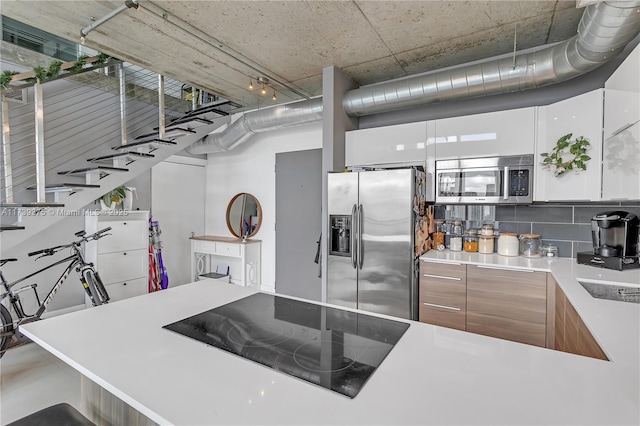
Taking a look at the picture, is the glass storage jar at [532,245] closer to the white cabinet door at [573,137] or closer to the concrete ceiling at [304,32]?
the white cabinet door at [573,137]

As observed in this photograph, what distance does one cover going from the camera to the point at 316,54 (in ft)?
9.48

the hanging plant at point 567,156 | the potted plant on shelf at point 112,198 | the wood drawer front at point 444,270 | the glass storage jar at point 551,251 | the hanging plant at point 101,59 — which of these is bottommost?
the wood drawer front at point 444,270

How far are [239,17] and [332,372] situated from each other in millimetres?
2494

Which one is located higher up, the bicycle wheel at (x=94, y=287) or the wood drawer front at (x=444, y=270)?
the wood drawer front at (x=444, y=270)

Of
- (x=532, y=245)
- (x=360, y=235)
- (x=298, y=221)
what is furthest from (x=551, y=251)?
(x=298, y=221)

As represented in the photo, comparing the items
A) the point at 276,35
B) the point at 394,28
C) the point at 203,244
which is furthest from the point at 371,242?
the point at 203,244

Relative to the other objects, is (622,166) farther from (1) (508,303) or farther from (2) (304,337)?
(2) (304,337)

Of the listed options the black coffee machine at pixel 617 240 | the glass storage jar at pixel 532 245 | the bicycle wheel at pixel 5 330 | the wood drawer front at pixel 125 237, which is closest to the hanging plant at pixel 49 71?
the wood drawer front at pixel 125 237

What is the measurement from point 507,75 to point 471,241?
4.88 ft

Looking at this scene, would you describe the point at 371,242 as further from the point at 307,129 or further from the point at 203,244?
the point at 203,244

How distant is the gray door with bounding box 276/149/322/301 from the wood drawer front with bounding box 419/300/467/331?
65.2 inches

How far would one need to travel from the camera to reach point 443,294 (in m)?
2.61

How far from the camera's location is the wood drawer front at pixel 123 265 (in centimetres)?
372

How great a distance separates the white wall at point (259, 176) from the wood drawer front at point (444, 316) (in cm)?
244
